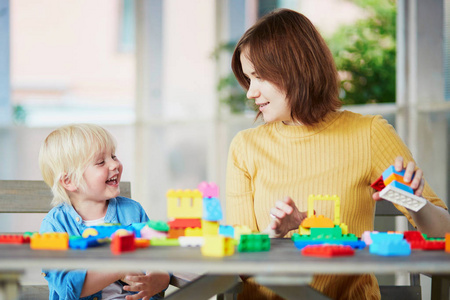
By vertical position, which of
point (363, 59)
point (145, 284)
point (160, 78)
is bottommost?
point (145, 284)

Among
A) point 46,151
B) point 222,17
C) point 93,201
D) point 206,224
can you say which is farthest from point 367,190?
point 222,17

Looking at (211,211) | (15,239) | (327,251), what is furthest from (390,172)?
(15,239)

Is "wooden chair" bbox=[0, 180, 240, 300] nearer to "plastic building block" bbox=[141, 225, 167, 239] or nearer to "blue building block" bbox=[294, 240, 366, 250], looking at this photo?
"plastic building block" bbox=[141, 225, 167, 239]

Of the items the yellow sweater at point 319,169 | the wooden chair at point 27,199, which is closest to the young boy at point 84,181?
the wooden chair at point 27,199

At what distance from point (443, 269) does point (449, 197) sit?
2.14 m

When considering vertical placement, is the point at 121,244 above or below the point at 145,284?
above

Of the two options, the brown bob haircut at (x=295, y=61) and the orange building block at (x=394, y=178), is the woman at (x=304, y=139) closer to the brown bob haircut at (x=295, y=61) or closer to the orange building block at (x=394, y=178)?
the brown bob haircut at (x=295, y=61)

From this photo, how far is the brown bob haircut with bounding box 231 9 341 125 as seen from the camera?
5.03ft

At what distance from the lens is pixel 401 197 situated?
107 cm

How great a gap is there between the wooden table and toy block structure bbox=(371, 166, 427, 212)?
13 centimetres

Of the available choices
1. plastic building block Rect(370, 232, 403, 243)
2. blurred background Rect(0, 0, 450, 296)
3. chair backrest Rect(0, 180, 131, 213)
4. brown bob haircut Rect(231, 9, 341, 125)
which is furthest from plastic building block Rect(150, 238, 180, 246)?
blurred background Rect(0, 0, 450, 296)

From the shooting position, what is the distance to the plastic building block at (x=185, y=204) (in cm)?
114

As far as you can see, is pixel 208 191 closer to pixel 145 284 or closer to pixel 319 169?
pixel 145 284

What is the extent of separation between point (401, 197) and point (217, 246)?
1.31 ft
